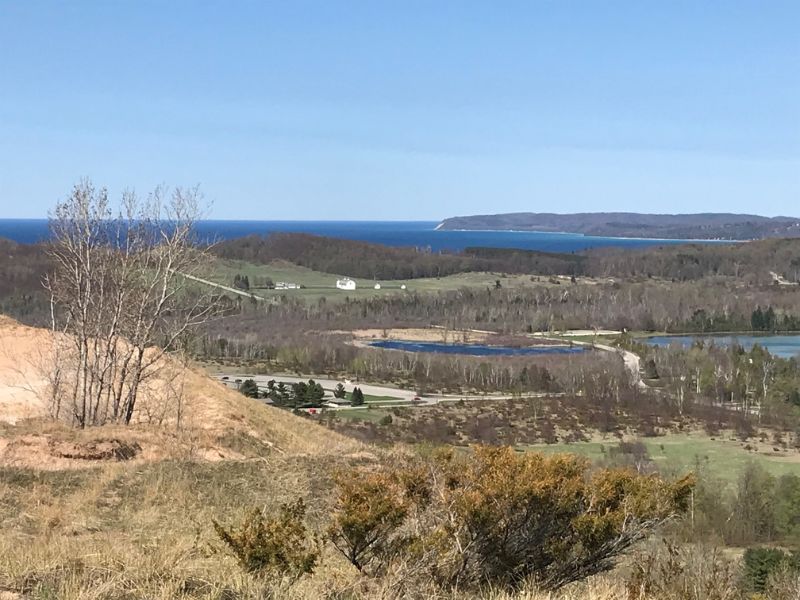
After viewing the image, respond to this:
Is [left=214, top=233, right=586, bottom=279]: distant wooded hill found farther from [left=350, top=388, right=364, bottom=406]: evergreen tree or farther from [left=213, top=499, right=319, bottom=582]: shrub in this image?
[left=213, top=499, right=319, bottom=582]: shrub

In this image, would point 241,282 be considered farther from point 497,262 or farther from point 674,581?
point 674,581

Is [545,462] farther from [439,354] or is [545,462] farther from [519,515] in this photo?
[439,354]

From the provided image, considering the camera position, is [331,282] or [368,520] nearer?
[368,520]

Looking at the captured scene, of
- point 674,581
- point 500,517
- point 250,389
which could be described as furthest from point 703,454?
point 500,517

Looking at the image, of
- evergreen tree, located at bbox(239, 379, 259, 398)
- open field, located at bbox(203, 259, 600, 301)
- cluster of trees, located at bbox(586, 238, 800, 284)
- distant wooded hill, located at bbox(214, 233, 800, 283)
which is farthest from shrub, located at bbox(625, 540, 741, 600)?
cluster of trees, located at bbox(586, 238, 800, 284)

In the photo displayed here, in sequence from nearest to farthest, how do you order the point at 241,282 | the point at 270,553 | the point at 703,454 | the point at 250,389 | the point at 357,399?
the point at 270,553
the point at 703,454
the point at 250,389
the point at 357,399
the point at 241,282

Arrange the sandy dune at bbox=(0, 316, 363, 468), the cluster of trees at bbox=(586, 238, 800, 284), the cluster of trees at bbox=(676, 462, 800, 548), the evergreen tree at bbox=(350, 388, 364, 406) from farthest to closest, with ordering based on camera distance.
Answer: the cluster of trees at bbox=(586, 238, 800, 284) < the evergreen tree at bbox=(350, 388, 364, 406) < the cluster of trees at bbox=(676, 462, 800, 548) < the sandy dune at bbox=(0, 316, 363, 468)
